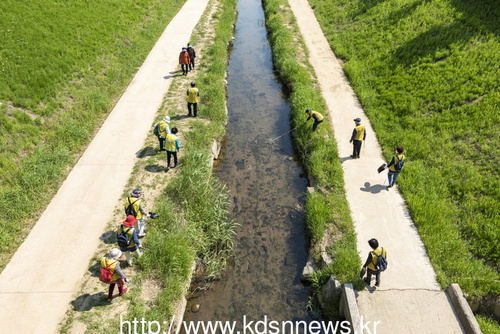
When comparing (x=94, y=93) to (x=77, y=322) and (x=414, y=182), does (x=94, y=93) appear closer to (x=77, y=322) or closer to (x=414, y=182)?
(x=77, y=322)

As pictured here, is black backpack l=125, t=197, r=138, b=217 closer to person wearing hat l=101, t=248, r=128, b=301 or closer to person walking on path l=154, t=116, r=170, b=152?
person wearing hat l=101, t=248, r=128, b=301

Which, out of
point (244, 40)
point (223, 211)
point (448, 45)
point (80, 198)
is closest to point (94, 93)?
point (80, 198)

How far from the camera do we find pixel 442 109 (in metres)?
16.5

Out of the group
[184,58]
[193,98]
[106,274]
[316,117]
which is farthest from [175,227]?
[184,58]

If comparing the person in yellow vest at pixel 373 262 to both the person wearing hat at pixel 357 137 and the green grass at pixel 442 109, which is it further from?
the person wearing hat at pixel 357 137

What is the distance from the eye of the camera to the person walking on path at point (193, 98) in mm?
16594

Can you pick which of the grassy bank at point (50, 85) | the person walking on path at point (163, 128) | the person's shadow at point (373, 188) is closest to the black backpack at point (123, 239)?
the grassy bank at point (50, 85)

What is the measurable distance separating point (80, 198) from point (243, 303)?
6624mm

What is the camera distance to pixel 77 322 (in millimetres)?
8750

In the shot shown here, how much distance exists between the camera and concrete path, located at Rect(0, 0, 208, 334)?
9102 mm

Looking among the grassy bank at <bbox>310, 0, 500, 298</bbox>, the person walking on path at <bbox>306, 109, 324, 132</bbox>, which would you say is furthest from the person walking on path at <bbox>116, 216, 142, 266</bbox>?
the person walking on path at <bbox>306, 109, 324, 132</bbox>

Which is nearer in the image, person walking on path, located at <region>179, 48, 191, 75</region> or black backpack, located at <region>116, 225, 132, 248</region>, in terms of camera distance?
black backpack, located at <region>116, 225, 132, 248</region>

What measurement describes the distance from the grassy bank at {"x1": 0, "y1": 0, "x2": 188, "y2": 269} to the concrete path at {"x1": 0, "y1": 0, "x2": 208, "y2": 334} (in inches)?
18.8

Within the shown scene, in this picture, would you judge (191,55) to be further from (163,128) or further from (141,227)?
(141,227)
